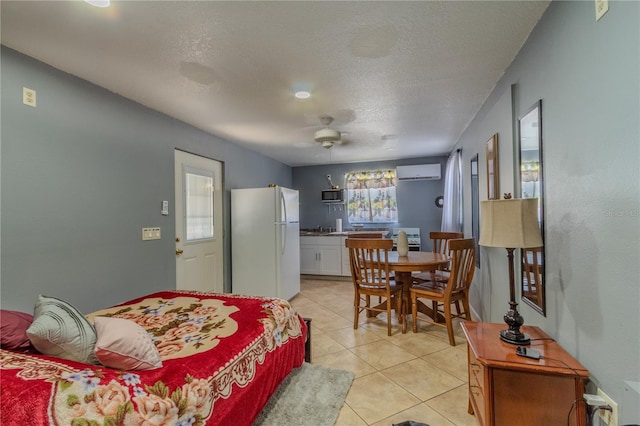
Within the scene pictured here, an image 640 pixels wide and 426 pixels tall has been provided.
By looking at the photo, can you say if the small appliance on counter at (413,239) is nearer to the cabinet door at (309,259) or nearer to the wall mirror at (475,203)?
the cabinet door at (309,259)

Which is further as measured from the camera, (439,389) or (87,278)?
(87,278)

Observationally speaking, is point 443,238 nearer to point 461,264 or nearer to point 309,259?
point 461,264

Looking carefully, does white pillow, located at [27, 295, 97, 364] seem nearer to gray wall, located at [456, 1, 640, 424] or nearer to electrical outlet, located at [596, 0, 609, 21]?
gray wall, located at [456, 1, 640, 424]

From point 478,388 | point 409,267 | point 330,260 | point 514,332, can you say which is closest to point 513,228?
point 514,332

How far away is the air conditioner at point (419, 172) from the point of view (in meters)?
5.45

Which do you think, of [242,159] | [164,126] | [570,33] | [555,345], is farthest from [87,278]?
[570,33]

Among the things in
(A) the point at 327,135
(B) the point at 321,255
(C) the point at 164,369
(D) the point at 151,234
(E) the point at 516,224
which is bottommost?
(B) the point at 321,255

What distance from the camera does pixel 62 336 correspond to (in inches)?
45.9

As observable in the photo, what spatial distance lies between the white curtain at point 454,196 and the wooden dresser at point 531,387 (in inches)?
128

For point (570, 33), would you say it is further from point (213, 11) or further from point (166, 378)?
point (166, 378)

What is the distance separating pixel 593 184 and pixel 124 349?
1985 millimetres

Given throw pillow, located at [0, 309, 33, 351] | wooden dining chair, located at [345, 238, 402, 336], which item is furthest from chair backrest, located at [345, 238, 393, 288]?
throw pillow, located at [0, 309, 33, 351]

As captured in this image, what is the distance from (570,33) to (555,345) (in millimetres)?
1441

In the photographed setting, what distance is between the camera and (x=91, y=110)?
7.72 feet
